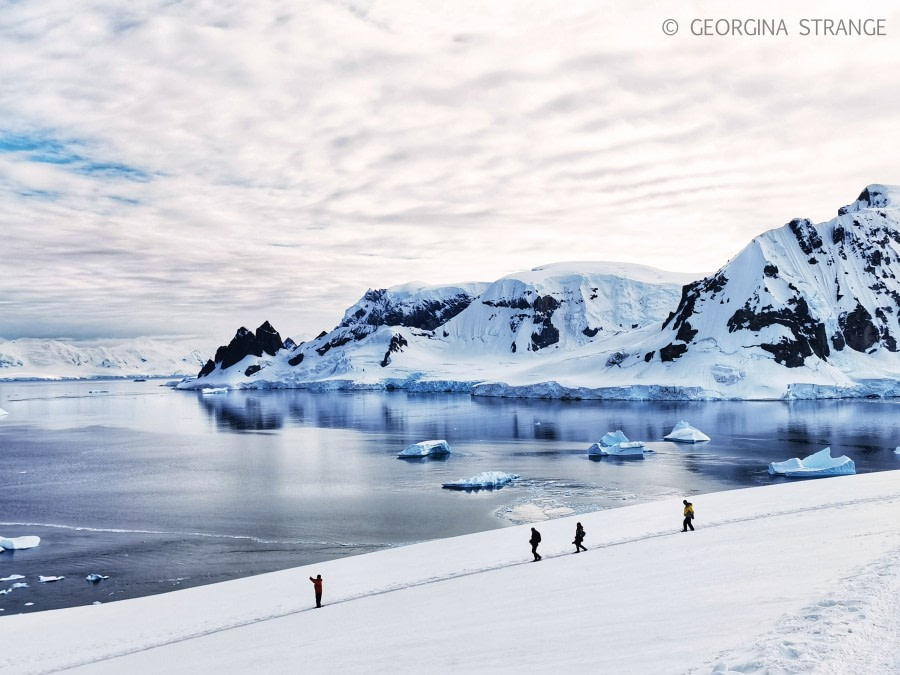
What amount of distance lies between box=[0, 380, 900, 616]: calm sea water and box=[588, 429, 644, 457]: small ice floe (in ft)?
6.38

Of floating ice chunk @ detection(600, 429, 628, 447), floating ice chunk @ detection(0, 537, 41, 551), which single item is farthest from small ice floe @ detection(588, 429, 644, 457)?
floating ice chunk @ detection(0, 537, 41, 551)

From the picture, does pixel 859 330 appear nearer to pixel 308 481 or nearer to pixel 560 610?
pixel 308 481

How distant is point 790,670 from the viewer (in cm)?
1018

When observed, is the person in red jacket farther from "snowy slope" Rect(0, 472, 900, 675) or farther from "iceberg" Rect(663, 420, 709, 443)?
"iceberg" Rect(663, 420, 709, 443)

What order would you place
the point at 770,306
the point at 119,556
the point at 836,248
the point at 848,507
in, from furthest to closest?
the point at 836,248 → the point at 770,306 → the point at 119,556 → the point at 848,507

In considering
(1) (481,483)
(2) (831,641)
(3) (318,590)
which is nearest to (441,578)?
(3) (318,590)

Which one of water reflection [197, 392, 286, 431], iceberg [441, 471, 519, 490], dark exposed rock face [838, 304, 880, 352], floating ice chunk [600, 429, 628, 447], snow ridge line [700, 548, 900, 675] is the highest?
dark exposed rock face [838, 304, 880, 352]

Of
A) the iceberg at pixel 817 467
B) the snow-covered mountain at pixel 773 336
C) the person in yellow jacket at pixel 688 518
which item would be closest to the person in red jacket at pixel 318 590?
the person in yellow jacket at pixel 688 518

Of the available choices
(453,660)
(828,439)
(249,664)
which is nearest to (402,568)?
(249,664)

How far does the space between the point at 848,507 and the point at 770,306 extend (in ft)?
488

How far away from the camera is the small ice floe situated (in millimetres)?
65750

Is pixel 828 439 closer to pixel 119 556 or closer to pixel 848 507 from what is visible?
pixel 848 507

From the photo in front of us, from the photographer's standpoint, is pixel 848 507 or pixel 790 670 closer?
pixel 790 670

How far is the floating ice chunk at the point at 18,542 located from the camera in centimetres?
3566
